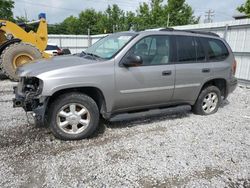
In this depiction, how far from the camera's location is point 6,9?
1145 inches

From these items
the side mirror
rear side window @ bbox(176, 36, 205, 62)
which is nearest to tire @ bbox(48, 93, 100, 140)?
the side mirror

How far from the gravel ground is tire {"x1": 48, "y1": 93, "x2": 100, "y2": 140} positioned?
0.55 ft

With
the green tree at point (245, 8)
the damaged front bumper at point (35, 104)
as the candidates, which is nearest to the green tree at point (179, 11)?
the green tree at point (245, 8)

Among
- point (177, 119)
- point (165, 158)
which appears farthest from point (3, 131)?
Result: point (177, 119)

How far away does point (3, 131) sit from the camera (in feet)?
12.8

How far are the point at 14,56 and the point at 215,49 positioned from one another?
22.9ft

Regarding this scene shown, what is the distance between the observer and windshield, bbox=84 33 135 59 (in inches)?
149

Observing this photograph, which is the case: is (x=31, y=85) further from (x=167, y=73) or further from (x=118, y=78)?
(x=167, y=73)

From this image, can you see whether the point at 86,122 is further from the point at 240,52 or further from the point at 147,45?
the point at 240,52

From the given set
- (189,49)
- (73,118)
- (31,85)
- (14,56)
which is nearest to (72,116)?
(73,118)

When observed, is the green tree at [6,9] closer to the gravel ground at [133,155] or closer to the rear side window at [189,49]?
the gravel ground at [133,155]

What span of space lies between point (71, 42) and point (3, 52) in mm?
9747

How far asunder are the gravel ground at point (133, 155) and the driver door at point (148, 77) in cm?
40

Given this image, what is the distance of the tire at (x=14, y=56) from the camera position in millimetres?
7703
